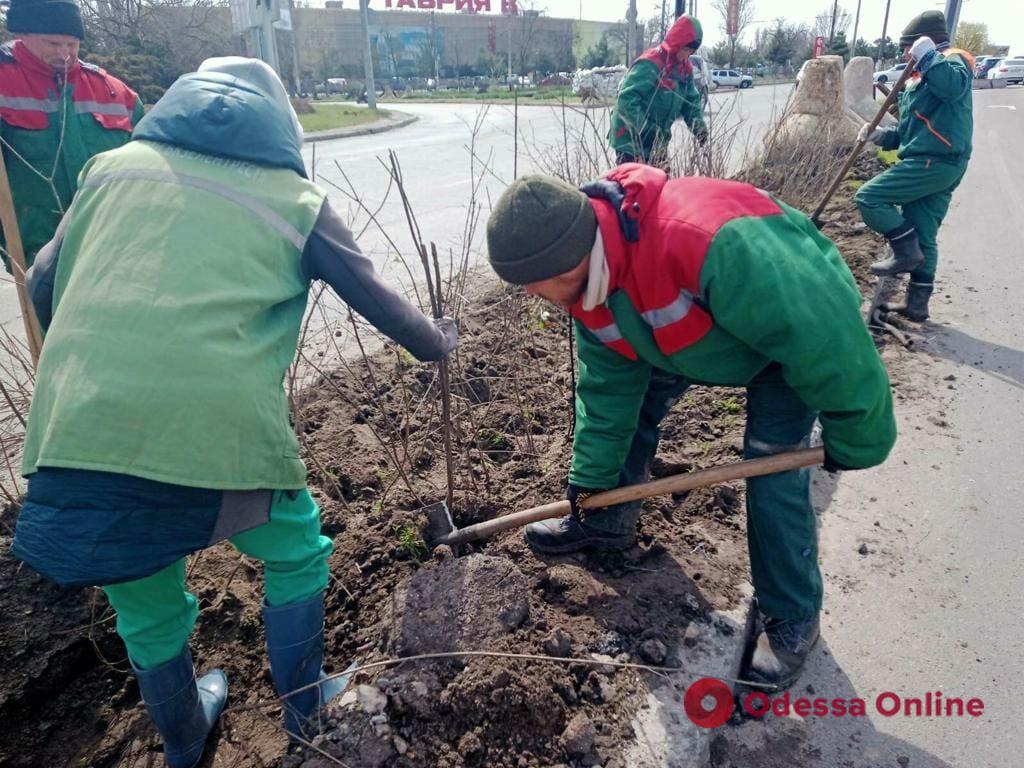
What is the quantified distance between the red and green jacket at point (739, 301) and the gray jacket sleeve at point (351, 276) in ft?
1.68

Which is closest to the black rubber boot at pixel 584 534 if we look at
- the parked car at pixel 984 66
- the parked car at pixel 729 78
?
the parked car at pixel 729 78

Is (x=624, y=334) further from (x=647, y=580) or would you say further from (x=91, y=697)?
(x=91, y=697)

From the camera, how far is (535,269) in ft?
5.64

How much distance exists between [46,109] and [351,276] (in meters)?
2.38

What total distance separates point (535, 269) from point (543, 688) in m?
1.11

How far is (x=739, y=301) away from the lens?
1683 millimetres

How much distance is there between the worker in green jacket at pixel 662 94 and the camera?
5.45m

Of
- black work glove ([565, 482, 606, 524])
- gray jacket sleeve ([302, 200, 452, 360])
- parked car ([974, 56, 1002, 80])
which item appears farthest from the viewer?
parked car ([974, 56, 1002, 80])

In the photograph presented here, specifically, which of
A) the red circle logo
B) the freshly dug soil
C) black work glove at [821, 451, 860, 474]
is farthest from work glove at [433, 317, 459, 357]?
the red circle logo

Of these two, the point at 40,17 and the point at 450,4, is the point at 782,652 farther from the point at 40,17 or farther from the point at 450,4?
the point at 450,4

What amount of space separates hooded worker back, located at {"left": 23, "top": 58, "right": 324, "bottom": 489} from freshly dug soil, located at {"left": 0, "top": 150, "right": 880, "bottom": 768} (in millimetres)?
762

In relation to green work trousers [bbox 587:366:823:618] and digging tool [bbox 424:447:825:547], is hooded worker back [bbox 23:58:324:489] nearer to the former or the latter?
digging tool [bbox 424:447:825:547]

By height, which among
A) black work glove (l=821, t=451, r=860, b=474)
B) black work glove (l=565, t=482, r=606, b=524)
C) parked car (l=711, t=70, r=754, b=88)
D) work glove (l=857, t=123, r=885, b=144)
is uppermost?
parked car (l=711, t=70, r=754, b=88)

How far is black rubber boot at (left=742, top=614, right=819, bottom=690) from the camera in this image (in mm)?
2146
